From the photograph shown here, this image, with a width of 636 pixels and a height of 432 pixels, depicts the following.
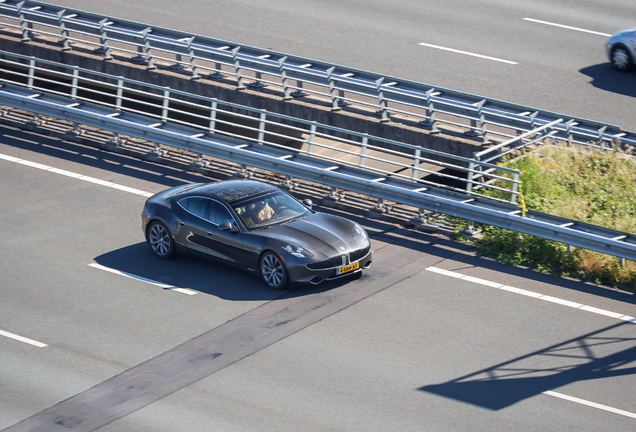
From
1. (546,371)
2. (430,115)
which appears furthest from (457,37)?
(546,371)

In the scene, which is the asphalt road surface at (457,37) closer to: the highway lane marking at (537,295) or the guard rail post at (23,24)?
the guard rail post at (23,24)

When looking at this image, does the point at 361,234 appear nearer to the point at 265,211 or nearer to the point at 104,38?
the point at 265,211

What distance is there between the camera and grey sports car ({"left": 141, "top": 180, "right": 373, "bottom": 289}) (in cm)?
1180

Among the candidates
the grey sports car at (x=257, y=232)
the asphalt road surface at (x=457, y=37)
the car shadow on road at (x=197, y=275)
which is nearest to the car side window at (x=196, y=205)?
the grey sports car at (x=257, y=232)

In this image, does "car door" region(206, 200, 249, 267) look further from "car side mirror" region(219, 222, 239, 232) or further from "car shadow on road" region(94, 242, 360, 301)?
"car shadow on road" region(94, 242, 360, 301)

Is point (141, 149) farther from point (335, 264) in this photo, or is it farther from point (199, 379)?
point (199, 379)

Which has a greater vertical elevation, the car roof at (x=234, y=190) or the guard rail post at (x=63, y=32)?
the guard rail post at (x=63, y=32)

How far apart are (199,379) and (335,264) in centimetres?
300

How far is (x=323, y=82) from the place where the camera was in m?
19.6

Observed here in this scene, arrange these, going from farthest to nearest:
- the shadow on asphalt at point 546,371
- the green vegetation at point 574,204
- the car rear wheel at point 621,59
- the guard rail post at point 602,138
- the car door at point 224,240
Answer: the car rear wheel at point 621,59, the guard rail post at point 602,138, the green vegetation at point 574,204, the car door at point 224,240, the shadow on asphalt at point 546,371

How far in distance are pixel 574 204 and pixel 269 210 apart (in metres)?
5.58

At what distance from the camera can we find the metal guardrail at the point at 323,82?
54.2ft

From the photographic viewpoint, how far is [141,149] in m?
18.2

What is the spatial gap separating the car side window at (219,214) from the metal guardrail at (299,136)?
325cm
